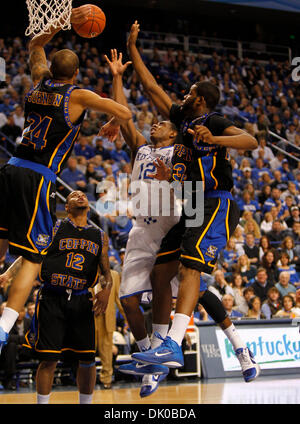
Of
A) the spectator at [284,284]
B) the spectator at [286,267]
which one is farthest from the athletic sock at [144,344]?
the spectator at [286,267]

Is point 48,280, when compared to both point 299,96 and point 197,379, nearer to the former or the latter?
point 197,379

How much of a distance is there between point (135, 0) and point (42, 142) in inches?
534

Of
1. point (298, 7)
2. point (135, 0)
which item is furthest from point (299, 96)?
point (135, 0)

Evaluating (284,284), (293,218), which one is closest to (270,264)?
(284,284)

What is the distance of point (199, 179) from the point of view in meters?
5.07

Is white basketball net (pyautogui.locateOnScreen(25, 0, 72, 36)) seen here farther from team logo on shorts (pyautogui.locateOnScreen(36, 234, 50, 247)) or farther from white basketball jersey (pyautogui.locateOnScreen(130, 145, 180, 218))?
team logo on shorts (pyautogui.locateOnScreen(36, 234, 50, 247))

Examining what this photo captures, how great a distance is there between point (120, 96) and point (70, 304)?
6.96 ft

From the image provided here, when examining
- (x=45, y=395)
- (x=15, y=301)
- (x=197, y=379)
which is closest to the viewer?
(x=15, y=301)

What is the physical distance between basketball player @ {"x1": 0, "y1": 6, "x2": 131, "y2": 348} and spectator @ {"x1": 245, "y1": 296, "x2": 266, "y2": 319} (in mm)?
7036

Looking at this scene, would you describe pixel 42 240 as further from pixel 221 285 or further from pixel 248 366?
pixel 221 285

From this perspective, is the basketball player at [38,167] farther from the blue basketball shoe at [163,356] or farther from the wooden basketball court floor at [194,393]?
the wooden basketball court floor at [194,393]

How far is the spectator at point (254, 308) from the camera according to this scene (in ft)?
36.7

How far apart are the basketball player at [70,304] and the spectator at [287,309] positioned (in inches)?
228

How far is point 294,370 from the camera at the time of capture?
36.4 ft
